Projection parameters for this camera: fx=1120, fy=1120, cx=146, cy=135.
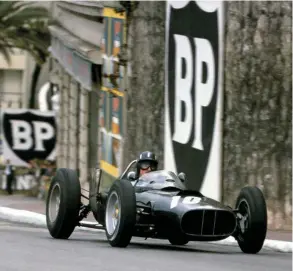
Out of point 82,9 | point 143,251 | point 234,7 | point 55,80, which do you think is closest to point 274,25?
point 234,7

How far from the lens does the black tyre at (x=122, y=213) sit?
13.3 meters

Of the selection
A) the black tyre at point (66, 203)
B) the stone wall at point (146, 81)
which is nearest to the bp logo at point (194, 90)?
the stone wall at point (146, 81)

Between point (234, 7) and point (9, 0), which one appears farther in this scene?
point (9, 0)

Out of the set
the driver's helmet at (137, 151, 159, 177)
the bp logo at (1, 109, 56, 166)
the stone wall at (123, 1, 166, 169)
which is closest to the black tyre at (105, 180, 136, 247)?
the driver's helmet at (137, 151, 159, 177)

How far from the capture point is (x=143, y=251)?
43.8 ft

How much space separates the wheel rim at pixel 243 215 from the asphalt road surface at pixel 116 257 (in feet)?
1.07

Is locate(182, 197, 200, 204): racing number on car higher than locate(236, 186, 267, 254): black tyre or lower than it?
higher

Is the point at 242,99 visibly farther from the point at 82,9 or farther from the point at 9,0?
the point at 9,0

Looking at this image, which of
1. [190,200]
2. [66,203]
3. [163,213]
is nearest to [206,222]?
[190,200]

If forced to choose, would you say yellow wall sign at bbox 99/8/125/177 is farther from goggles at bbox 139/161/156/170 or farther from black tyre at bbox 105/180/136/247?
black tyre at bbox 105/180/136/247

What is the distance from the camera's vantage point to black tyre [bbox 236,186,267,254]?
13.7 meters

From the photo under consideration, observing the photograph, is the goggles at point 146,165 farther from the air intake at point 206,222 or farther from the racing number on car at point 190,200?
the air intake at point 206,222

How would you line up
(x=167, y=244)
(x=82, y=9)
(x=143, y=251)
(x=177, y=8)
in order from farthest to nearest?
(x=82, y=9), (x=177, y=8), (x=167, y=244), (x=143, y=251)

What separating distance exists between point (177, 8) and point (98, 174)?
6.58 meters
